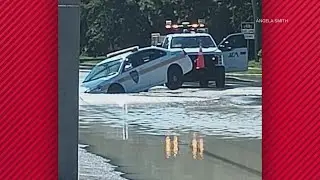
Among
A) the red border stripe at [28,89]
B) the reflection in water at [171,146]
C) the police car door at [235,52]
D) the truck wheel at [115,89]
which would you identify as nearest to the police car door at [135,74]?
the truck wheel at [115,89]

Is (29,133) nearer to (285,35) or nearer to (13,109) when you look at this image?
(13,109)

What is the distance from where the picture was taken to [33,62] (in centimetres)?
430

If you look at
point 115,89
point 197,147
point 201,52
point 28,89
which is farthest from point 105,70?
point 28,89

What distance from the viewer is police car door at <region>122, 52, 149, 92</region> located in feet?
70.9

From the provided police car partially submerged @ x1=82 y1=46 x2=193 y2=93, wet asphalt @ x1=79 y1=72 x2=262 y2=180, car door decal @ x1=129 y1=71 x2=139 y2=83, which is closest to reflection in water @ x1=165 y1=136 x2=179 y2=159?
wet asphalt @ x1=79 y1=72 x2=262 y2=180

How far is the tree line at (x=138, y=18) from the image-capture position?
77.4 feet

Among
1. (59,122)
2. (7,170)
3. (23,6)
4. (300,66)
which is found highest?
(23,6)

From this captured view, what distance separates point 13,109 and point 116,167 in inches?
209

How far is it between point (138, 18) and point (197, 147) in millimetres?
15938

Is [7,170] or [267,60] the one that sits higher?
[267,60]

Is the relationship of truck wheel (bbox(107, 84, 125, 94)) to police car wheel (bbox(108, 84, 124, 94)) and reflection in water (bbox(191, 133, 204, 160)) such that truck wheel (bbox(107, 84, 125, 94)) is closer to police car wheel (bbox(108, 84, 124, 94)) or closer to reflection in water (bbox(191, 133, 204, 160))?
police car wheel (bbox(108, 84, 124, 94))

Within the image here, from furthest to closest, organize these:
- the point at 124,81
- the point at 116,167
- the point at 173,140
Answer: the point at 124,81 → the point at 173,140 → the point at 116,167

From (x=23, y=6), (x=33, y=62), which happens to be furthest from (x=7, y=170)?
(x=23, y=6)

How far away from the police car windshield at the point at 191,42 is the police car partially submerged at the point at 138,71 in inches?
19.9
